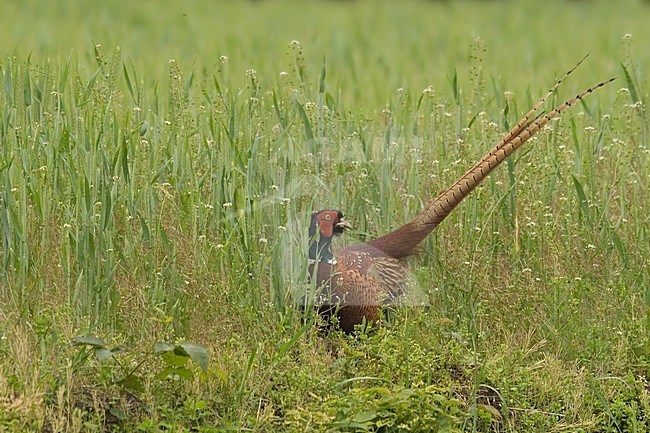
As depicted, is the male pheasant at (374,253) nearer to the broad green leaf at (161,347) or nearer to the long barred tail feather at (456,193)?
the long barred tail feather at (456,193)

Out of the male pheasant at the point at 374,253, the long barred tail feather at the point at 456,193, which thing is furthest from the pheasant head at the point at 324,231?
the long barred tail feather at the point at 456,193

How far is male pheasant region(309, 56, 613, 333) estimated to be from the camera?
15.6 feet

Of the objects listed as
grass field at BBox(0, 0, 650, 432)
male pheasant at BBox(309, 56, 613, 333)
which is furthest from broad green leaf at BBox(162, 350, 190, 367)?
male pheasant at BBox(309, 56, 613, 333)

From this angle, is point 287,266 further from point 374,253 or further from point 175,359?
point 175,359

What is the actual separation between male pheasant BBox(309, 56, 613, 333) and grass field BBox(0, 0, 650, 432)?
0.08m

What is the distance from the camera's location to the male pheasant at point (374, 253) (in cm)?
477

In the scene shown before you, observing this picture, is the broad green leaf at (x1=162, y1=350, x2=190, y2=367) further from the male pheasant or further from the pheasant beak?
the pheasant beak

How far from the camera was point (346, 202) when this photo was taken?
17.4ft

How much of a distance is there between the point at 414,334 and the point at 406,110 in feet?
5.98

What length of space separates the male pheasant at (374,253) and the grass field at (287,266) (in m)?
0.08

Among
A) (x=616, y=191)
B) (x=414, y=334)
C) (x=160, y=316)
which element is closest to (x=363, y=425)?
(x=414, y=334)

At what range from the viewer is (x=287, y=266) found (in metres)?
4.79

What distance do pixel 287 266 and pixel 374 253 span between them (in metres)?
0.41

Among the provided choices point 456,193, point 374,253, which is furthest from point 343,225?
point 456,193
